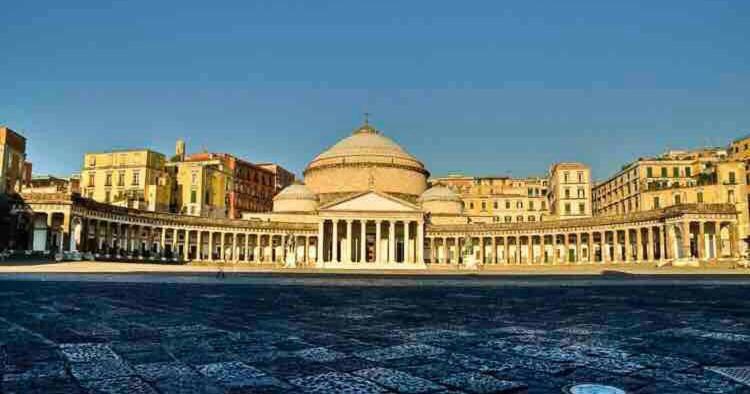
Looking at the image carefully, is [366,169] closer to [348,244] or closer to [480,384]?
[348,244]

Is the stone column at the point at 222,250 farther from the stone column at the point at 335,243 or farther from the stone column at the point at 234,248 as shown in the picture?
the stone column at the point at 335,243

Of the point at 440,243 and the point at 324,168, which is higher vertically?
the point at 324,168

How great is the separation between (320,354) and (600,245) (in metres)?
86.3

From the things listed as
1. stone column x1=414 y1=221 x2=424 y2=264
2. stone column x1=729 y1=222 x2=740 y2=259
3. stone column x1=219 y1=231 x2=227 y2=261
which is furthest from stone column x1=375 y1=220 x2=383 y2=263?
stone column x1=729 y1=222 x2=740 y2=259

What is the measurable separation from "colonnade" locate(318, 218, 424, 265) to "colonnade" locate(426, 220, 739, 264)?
8256 mm

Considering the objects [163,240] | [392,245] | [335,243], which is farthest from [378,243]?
[163,240]

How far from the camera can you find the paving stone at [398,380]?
526 centimetres

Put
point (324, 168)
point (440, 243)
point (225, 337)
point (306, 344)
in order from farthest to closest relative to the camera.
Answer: point (324, 168) → point (440, 243) → point (225, 337) → point (306, 344)

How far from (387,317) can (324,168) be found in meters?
96.4

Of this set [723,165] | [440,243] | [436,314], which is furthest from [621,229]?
[436,314]

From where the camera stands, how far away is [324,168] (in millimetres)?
107188

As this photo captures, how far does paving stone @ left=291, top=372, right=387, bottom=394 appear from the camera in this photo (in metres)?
5.17

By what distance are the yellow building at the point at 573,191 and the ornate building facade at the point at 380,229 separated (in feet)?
0.57

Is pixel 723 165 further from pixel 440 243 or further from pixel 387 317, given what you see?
pixel 387 317
